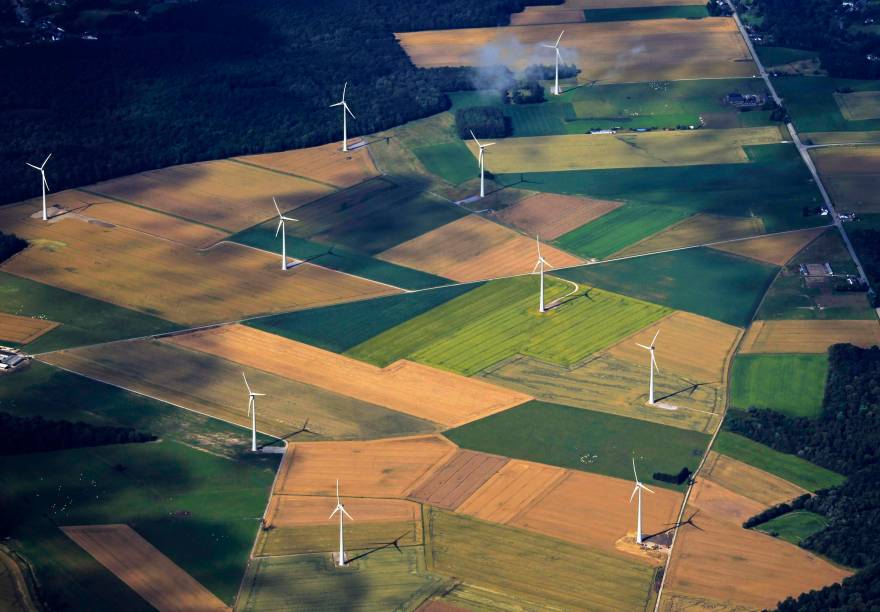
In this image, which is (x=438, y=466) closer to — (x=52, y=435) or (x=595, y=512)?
(x=595, y=512)

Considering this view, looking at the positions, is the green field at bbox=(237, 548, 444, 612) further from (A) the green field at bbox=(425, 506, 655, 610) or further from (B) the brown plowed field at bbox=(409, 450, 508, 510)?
(B) the brown plowed field at bbox=(409, 450, 508, 510)

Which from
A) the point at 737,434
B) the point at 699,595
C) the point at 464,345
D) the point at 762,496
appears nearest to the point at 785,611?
the point at 699,595

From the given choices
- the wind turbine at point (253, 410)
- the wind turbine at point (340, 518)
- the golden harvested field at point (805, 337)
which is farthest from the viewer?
the golden harvested field at point (805, 337)

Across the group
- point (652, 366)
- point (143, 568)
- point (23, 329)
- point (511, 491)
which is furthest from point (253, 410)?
point (652, 366)

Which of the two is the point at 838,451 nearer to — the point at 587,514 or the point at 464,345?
the point at 587,514

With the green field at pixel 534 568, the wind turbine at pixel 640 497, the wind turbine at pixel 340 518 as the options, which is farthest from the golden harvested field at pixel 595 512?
the wind turbine at pixel 340 518

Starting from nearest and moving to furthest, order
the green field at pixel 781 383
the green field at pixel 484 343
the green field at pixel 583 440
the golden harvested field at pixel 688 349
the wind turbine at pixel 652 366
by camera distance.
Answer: the green field at pixel 583 440, the wind turbine at pixel 652 366, the green field at pixel 781 383, the golden harvested field at pixel 688 349, the green field at pixel 484 343

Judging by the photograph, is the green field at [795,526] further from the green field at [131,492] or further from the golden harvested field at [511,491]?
the green field at [131,492]

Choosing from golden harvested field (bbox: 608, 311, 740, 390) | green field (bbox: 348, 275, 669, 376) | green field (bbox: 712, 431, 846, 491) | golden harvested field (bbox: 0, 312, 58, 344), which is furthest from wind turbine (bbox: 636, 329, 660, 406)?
golden harvested field (bbox: 0, 312, 58, 344)
